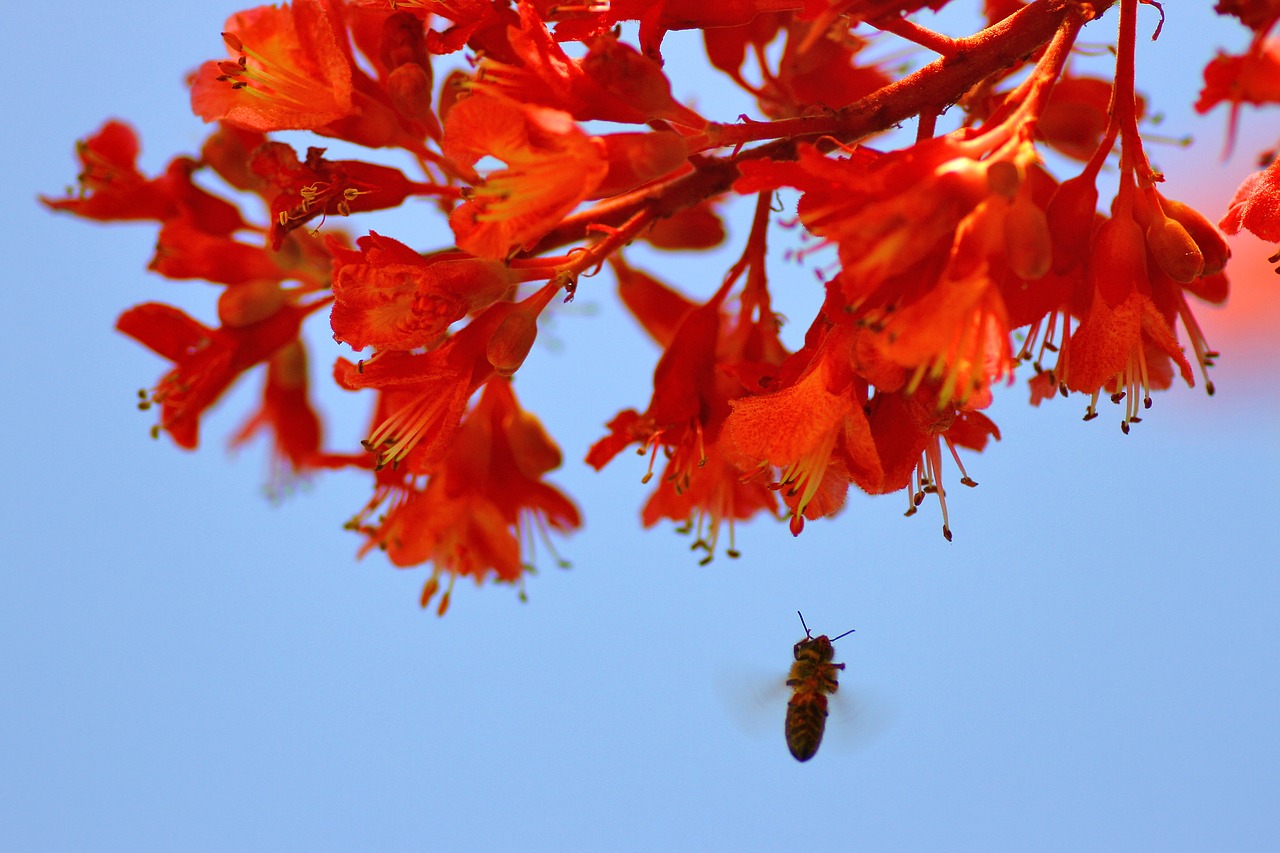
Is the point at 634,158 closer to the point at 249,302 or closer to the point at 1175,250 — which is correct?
the point at 1175,250

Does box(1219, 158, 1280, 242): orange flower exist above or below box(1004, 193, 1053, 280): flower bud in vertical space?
above

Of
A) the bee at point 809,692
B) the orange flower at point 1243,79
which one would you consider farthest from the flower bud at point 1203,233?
the bee at point 809,692

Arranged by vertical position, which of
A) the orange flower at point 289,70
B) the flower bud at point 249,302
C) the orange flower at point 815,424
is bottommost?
the orange flower at point 815,424

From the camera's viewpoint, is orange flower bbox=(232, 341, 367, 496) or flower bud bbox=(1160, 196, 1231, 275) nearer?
flower bud bbox=(1160, 196, 1231, 275)

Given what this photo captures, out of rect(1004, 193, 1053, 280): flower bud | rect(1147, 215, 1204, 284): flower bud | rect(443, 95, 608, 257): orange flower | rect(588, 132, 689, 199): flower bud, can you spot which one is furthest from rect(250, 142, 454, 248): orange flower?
rect(1147, 215, 1204, 284): flower bud

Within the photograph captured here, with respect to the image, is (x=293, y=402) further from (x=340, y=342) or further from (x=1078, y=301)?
(x=1078, y=301)

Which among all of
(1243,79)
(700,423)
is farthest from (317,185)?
(1243,79)

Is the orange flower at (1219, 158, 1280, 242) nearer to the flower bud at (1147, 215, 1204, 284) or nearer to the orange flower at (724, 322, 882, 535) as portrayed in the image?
the flower bud at (1147, 215, 1204, 284)

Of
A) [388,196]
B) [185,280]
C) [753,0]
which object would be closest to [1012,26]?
[753,0]

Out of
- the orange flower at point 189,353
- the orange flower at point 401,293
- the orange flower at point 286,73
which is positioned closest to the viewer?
the orange flower at point 401,293

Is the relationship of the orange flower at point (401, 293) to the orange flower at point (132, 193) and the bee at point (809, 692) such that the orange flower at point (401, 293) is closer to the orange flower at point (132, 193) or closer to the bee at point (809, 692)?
the orange flower at point (132, 193)
